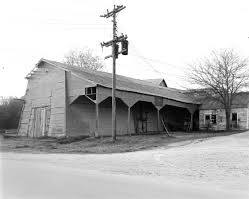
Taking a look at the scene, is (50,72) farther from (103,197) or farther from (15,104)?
(103,197)

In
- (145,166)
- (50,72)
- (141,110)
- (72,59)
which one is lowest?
(145,166)

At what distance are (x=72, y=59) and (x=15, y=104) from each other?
20.3m

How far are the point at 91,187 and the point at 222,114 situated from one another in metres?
37.2

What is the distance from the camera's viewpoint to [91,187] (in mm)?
8461

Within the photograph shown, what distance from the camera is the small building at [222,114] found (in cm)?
4197

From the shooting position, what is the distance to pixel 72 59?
64.9 m

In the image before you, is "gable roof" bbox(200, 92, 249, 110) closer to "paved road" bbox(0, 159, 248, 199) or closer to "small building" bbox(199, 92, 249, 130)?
"small building" bbox(199, 92, 249, 130)

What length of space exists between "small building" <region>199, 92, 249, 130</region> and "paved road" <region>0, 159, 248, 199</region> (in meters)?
32.4

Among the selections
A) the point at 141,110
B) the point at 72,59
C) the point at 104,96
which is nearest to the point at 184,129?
the point at 141,110

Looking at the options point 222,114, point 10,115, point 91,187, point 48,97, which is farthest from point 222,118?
point 91,187

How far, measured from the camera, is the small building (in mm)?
41969

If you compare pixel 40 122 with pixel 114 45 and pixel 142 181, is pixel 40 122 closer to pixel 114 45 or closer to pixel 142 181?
pixel 114 45

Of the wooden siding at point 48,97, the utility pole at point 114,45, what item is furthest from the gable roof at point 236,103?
the utility pole at point 114,45

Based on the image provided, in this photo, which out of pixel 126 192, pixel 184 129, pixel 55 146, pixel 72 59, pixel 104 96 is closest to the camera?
pixel 126 192
